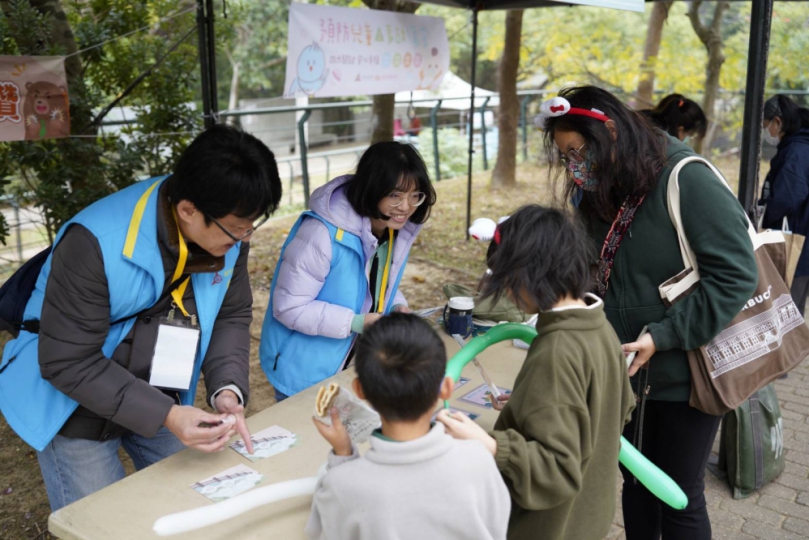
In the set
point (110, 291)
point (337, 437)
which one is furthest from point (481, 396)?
point (110, 291)

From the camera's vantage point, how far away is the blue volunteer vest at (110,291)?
1.65 metres

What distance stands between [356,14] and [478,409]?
382 centimetres

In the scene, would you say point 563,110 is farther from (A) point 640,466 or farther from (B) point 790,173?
(B) point 790,173

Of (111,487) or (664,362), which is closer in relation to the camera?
(111,487)

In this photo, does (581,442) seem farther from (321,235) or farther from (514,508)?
(321,235)

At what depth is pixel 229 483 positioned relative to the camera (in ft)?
5.36

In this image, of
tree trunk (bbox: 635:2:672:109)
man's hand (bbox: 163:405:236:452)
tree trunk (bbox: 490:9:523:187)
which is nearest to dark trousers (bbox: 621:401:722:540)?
man's hand (bbox: 163:405:236:452)

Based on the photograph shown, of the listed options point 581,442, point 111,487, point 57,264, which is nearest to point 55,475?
point 111,487

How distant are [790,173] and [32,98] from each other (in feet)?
13.9

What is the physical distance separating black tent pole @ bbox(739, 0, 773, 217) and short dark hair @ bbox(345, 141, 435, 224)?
6.48ft

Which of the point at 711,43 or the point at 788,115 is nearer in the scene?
the point at 788,115

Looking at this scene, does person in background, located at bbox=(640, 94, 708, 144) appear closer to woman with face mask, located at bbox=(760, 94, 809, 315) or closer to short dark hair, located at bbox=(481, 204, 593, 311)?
woman with face mask, located at bbox=(760, 94, 809, 315)

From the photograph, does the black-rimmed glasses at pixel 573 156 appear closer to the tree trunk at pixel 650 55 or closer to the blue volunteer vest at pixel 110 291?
the blue volunteer vest at pixel 110 291

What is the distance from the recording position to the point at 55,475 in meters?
1.82
